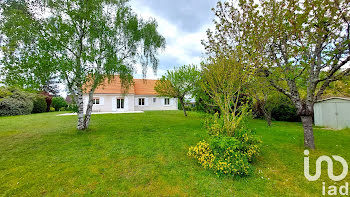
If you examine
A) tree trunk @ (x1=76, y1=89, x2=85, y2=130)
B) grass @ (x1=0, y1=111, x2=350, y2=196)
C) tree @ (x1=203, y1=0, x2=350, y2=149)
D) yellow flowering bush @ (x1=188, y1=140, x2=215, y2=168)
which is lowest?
grass @ (x1=0, y1=111, x2=350, y2=196)

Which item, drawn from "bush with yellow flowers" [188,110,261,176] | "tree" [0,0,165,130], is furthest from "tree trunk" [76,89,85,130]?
"bush with yellow flowers" [188,110,261,176]

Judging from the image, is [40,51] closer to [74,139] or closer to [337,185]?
[74,139]

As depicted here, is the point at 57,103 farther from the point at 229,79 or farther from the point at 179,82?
the point at 229,79

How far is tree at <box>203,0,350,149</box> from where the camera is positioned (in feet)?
13.9

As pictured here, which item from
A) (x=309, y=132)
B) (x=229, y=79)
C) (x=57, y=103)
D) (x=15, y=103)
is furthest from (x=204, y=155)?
(x=57, y=103)

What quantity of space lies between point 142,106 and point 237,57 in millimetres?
20664

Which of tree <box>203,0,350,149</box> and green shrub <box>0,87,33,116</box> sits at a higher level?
tree <box>203,0,350,149</box>

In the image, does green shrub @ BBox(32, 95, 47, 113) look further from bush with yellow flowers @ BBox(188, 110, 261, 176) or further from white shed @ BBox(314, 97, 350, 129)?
white shed @ BBox(314, 97, 350, 129)

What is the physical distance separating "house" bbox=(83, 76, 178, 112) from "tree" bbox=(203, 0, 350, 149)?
15.3 metres

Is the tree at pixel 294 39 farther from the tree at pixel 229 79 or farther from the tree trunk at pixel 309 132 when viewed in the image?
the tree at pixel 229 79

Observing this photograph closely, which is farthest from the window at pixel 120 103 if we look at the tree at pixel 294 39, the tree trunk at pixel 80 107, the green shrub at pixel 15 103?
the tree at pixel 294 39

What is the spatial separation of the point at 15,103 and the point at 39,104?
4.51 meters

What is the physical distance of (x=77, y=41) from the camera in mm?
7426

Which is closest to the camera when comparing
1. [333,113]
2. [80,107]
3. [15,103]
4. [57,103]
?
[80,107]
